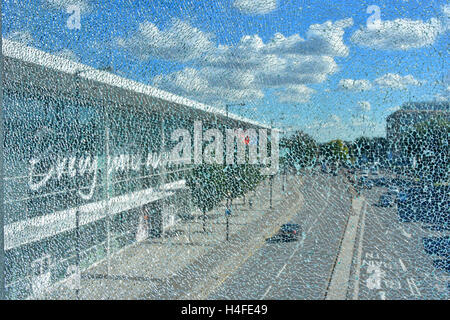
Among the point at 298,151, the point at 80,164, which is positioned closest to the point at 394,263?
the point at 298,151

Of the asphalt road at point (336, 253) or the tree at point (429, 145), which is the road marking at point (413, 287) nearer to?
the asphalt road at point (336, 253)

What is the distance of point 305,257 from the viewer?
0.65 meters

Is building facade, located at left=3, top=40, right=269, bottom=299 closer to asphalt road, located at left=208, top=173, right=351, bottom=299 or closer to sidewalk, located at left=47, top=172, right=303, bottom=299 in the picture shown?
sidewalk, located at left=47, top=172, right=303, bottom=299

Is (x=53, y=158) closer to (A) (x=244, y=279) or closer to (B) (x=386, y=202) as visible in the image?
(A) (x=244, y=279)

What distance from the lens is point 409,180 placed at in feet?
1.82

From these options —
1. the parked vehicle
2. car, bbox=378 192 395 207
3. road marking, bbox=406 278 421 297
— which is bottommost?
road marking, bbox=406 278 421 297

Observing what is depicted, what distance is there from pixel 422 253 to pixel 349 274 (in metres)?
0.13

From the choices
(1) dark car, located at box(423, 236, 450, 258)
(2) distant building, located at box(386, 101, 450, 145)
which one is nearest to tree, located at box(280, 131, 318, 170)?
(2) distant building, located at box(386, 101, 450, 145)

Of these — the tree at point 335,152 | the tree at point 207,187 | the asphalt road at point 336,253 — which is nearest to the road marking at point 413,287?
the asphalt road at point 336,253

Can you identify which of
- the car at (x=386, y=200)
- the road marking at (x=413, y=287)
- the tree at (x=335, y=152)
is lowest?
the road marking at (x=413, y=287)

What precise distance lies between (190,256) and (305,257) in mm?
242

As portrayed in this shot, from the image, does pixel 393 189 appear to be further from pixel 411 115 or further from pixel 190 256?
pixel 190 256

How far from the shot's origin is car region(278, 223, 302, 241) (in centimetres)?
65

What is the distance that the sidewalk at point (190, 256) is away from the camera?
0.67 m
